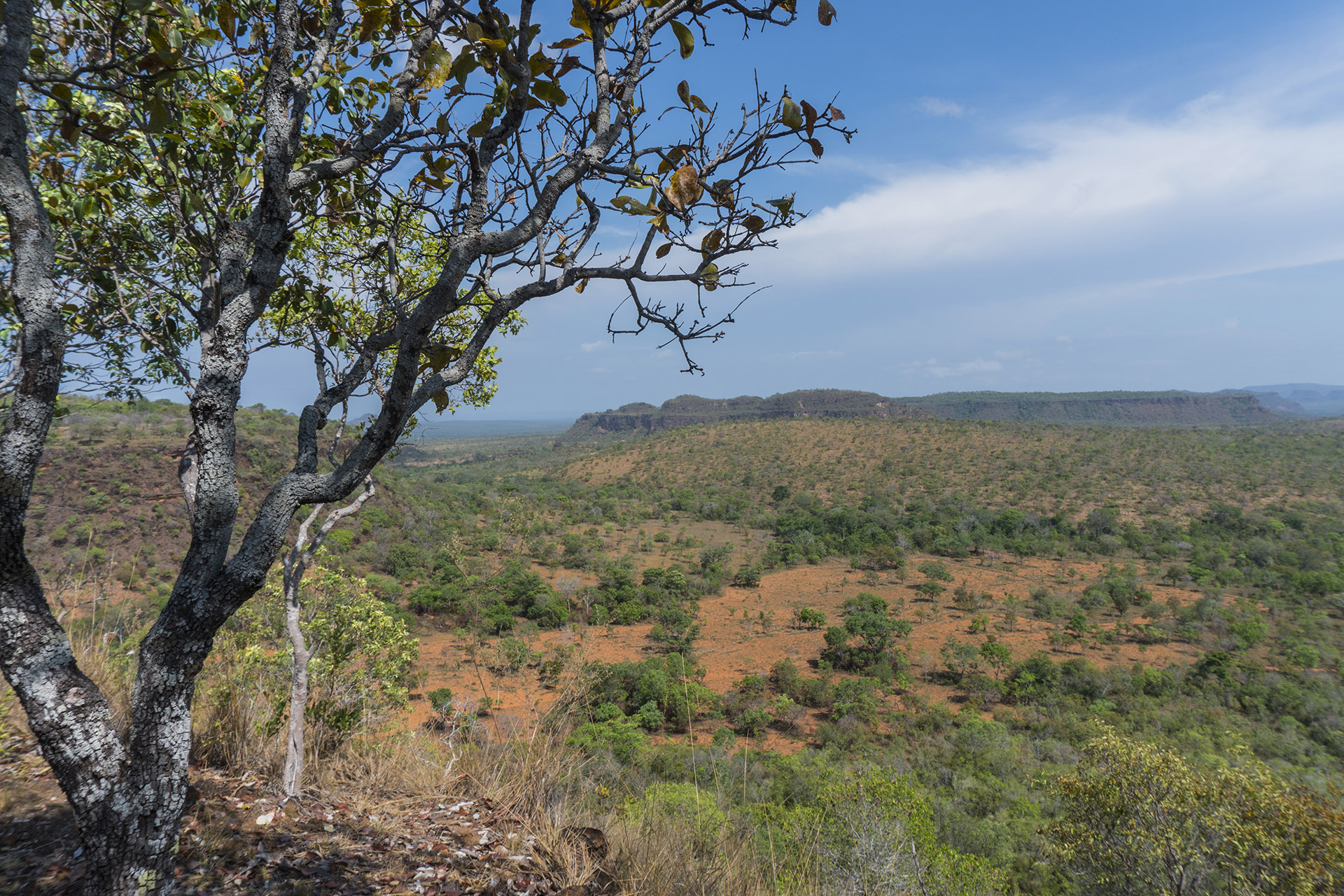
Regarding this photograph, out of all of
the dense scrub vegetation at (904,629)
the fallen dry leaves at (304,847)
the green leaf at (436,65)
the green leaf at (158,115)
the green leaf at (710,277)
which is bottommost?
the dense scrub vegetation at (904,629)

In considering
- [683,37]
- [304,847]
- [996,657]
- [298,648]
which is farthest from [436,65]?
[996,657]

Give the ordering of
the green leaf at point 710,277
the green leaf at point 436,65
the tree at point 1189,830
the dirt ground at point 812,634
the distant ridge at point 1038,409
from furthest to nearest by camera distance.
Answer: the distant ridge at point 1038,409 → the dirt ground at point 812,634 → the tree at point 1189,830 → the green leaf at point 710,277 → the green leaf at point 436,65

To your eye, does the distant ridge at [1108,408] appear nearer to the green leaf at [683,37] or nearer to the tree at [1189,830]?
the tree at [1189,830]

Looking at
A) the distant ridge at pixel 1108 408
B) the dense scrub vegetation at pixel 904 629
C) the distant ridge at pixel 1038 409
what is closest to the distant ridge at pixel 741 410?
the distant ridge at pixel 1038 409

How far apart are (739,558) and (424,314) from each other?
112 feet

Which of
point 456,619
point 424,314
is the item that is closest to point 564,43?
point 424,314

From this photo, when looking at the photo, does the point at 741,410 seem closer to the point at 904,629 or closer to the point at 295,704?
the point at 904,629

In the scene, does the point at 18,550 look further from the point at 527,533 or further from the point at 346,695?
the point at 527,533

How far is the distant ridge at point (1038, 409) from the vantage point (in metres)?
120

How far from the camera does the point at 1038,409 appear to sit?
126125 millimetres

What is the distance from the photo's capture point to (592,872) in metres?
2.79

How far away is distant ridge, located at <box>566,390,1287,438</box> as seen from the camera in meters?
120

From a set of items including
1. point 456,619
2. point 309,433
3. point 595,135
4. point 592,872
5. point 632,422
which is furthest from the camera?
point 632,422

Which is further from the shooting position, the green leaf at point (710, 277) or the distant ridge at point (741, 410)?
the distant ridge at point (741, 410)
